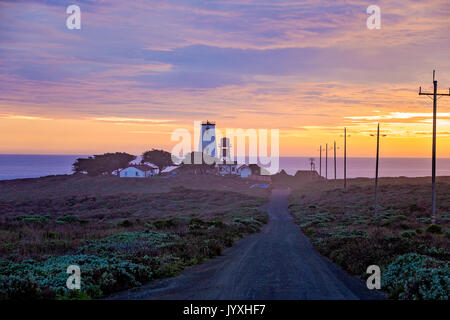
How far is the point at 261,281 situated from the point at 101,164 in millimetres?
123480

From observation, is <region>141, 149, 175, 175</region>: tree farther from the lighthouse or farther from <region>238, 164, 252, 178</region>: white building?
<region>238, 164, 252, 178</region>: white building

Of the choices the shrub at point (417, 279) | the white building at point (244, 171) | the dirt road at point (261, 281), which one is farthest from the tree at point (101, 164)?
the shrub at point (417, 279)

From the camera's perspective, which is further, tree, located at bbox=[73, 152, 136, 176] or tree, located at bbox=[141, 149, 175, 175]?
tree, located at bbox=[141, 149, 175, 175]

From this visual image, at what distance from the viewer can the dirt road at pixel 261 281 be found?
1108cm

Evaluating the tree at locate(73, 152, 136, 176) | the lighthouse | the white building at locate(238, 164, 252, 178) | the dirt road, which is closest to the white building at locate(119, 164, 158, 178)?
the tree at locate(73, 152, 136, 176)

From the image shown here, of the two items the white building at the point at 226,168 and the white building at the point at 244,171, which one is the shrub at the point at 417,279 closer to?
the white building at the point at 244,171

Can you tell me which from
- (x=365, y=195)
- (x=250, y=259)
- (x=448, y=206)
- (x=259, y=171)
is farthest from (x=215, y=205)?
(x=259, y=171)

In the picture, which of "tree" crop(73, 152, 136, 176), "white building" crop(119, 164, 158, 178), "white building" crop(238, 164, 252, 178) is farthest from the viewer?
"tree" crop(73, 152, 136, 176)

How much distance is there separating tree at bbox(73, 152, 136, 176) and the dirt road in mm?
115753

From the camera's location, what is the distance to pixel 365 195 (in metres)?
64.4

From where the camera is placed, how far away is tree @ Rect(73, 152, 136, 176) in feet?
425

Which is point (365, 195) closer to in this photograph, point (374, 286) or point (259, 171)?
point (374, 286)

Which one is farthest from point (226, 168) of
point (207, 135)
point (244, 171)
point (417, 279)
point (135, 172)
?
point (417, 279)

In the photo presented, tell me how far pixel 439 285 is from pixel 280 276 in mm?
4754
